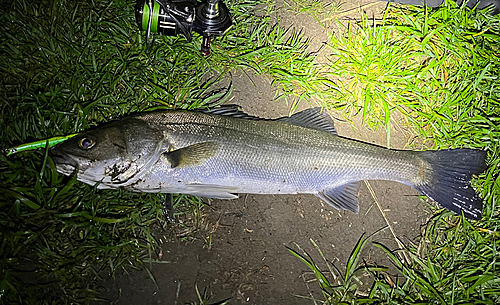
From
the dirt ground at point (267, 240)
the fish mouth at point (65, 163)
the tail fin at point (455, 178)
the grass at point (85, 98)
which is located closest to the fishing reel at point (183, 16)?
the grass at point (85, 98)

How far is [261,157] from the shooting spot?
2.75 metres

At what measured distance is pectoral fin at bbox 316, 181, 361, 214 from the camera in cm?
303

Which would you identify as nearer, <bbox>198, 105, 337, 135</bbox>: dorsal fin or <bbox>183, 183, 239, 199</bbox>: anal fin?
<bbox>183, 183, 239, 199</bbox>: anal fin

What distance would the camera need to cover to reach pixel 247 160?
2.73 metres

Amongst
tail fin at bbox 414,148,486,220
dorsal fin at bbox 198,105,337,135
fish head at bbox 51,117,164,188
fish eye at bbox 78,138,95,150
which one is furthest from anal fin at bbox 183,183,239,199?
tail fin at bbox 414,148,486,220

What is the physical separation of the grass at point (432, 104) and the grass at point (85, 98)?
0.73m

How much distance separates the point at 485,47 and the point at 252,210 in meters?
3.35

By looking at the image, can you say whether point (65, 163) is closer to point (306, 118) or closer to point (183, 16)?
point (183, 16)

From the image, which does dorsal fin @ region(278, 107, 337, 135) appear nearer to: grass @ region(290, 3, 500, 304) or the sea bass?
the sea bass

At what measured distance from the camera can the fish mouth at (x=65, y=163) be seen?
8.36 feet

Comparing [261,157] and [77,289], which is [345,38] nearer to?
[261,157]

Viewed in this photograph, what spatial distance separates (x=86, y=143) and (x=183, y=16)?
1.45 metres

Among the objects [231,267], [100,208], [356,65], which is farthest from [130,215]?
[356,65]

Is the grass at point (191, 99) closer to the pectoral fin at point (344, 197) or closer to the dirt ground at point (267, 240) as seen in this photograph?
the dirt ground at point (267, 240)
